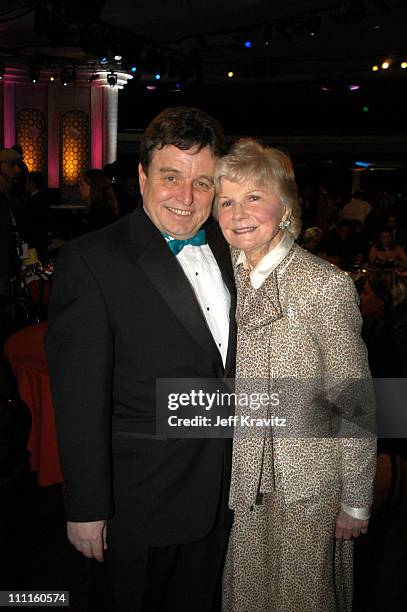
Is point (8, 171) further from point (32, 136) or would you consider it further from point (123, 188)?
point (32, 136)

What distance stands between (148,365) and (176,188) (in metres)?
0.46

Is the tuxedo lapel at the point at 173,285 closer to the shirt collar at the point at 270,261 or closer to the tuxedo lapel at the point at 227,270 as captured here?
the tuxedo lapel at the point at 227,270

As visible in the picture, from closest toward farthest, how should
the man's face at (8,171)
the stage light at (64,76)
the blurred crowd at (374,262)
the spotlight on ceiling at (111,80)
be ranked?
the blurred crowd at (374,262), the man's face at (8,171), the stage light at (64,76), the spotlight on ceiling at (111,80)

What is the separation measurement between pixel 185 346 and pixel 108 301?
0.72 feet

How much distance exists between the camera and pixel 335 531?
1.76m

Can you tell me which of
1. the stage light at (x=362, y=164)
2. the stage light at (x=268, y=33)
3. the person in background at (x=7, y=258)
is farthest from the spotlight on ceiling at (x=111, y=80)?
the stage light at (x=362, y=164)

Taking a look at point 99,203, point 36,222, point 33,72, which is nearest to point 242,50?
point 33,72

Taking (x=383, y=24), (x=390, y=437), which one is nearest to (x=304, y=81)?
(x=383, y=24)

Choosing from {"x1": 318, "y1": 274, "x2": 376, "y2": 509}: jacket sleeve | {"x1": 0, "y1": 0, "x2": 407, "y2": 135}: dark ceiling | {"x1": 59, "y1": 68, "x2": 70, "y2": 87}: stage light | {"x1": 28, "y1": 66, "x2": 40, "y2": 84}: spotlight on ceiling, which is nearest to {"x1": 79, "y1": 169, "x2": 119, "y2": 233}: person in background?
{"x1": 0, "y1": 0, "x2": 407, "y2": 135}: dark ceiling

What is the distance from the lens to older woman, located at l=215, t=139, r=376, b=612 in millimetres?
1613

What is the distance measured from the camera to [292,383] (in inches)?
64.6

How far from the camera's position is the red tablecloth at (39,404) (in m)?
2.94

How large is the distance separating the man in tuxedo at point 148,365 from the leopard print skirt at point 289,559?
0.09 meters

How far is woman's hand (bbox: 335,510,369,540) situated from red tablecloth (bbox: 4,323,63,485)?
62.9 inches
